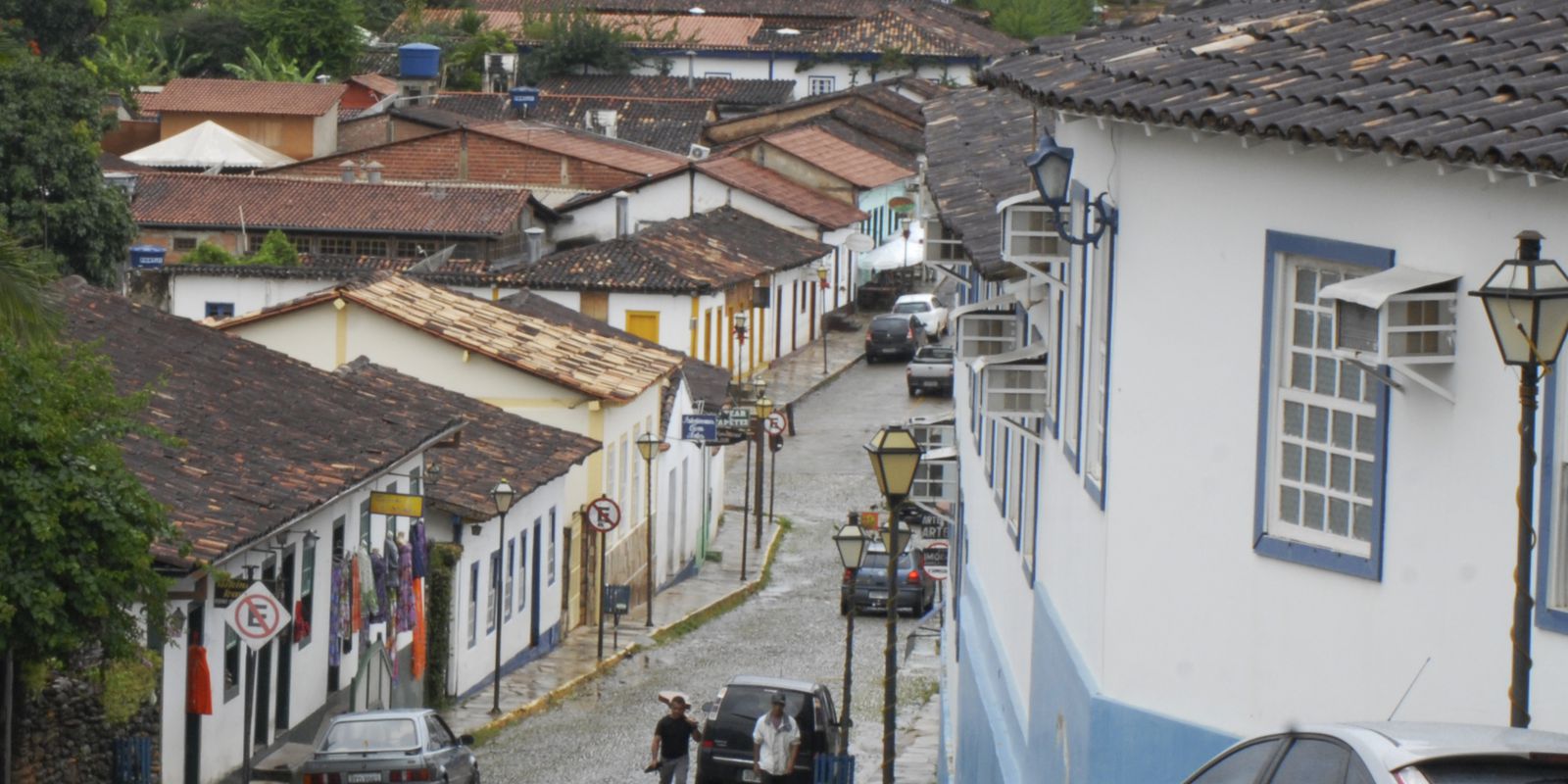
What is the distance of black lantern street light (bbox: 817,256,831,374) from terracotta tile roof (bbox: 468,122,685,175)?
6135 mm

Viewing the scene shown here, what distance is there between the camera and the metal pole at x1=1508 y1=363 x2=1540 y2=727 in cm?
805

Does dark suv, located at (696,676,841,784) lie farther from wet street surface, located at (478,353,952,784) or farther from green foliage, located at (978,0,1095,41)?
green foliage, located at (978,0,1095,41)

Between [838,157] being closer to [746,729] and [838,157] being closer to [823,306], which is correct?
[823,306]

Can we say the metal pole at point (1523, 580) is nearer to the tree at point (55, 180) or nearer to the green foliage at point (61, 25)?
the tree at point (55, 180)

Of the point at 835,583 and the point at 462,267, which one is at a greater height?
the point at 462,267

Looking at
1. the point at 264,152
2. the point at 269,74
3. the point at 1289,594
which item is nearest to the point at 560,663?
the point at 1289,594

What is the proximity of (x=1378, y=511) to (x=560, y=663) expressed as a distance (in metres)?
25.4

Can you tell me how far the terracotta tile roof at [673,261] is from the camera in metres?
55.2

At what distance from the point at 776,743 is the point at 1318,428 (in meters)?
13.5

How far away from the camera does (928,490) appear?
2994 centimetres

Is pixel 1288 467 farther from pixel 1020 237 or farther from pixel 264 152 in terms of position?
pixel 264 152

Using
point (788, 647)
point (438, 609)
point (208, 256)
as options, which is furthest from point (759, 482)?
point (438, 609)

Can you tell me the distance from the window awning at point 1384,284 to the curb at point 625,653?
64.9 ft

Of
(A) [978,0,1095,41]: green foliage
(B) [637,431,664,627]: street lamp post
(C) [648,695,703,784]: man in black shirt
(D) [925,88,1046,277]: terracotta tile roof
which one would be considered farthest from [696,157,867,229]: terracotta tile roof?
(A) [978,0,1095,41]: green foliage
